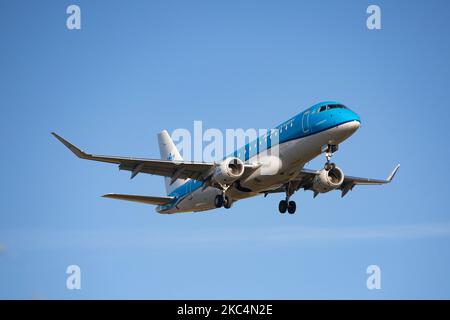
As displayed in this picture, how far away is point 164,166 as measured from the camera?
164 feet

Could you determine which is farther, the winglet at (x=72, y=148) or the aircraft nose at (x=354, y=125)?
the aircraft nose at (x=354, y=125)

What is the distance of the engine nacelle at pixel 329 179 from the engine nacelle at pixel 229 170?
6038 mm

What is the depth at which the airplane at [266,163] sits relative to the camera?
45531 millimetres

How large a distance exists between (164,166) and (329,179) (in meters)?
11.0

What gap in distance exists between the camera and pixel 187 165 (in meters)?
50.3

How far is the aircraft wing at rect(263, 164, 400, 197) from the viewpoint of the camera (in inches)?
2069

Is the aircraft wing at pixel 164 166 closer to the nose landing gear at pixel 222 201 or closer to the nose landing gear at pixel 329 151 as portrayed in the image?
the nose landing gear at pixel 222 201

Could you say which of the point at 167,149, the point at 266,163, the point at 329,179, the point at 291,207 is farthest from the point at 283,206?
the point at 167,149

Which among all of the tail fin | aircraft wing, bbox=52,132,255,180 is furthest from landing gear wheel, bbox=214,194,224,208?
the tail fin

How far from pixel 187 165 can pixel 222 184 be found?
2667 millimetres

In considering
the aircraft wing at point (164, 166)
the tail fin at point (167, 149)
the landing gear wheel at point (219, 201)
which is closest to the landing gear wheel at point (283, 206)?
the landing gear wheel at point (219, 201)
